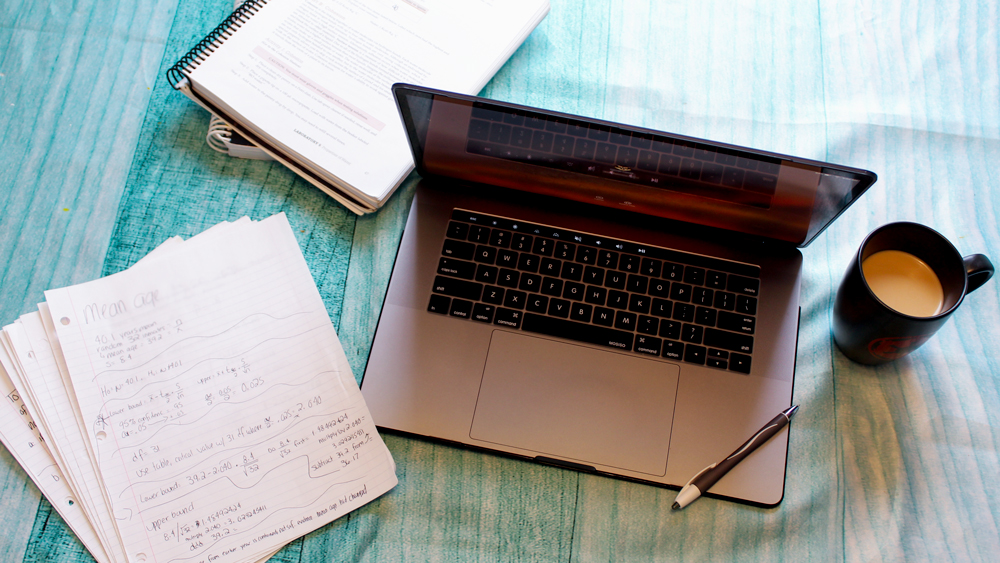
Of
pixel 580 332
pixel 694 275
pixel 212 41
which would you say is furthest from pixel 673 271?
pixel 212 41

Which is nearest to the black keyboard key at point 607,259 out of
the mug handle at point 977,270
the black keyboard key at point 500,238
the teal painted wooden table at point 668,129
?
the black keyboard key at point 500,238

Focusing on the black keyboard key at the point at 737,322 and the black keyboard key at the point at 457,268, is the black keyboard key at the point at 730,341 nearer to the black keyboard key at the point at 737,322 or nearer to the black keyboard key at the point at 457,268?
the black keyboard key at the point at 737,322

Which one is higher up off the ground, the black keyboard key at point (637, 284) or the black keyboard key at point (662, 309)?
the black keyboard key at point (637, 284)

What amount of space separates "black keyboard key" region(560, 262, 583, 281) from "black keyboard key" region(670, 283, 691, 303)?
100 millimetres

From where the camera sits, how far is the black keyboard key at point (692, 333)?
A: 638 millimetres

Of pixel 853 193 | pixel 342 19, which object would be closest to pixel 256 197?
pixel 342 19

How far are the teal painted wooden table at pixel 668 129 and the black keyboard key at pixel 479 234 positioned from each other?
0.10 m

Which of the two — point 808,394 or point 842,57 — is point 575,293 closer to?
point 808,394

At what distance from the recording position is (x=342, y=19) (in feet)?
2.52

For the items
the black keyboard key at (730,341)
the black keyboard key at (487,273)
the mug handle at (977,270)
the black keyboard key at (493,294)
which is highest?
the mug handle at (977,270)

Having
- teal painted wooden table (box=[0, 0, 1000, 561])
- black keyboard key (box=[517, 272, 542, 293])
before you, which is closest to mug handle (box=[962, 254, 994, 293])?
teal painted wooden table (box=[0, 0, 1000, 561])

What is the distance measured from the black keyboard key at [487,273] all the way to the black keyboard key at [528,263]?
3 cm

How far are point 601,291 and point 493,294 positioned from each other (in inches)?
4.6

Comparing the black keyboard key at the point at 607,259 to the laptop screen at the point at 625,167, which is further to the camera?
the black keyboard key at the point at 607,259
